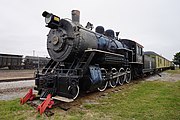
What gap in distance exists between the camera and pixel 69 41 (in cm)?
707

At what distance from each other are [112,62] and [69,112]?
4731mm

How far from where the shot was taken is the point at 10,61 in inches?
1212

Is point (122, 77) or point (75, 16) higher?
point (75, 16)

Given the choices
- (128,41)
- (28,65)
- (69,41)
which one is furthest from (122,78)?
(28,65)

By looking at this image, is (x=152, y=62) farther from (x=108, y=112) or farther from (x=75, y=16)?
Result: (x=108, y=112)

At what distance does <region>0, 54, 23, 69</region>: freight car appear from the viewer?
2942 centimetres

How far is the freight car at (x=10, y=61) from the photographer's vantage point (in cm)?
2942

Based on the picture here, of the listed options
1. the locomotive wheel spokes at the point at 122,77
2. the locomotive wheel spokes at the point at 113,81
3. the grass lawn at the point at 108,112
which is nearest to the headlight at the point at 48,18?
the grass lawn at the point at 108,112

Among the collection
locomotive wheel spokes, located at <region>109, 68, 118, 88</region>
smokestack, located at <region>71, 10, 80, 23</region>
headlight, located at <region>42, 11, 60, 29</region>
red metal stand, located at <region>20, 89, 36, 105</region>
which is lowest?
red metal stand, located at <region>20, 89, 36, 105</region>

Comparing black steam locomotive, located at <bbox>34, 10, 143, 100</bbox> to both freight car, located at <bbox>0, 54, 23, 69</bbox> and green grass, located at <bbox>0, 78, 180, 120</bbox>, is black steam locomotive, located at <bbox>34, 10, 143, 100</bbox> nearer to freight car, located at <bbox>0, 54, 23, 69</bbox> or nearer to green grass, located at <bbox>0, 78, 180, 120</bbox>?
green grass, located at <bbox>0, 78, 180, 120</bbox>

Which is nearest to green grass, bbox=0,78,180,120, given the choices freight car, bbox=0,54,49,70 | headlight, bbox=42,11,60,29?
headlight, bbox=42,11,60,29

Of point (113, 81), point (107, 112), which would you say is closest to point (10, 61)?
point (113, 81)

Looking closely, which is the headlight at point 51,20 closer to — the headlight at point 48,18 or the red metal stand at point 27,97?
the headlight at point 48,18

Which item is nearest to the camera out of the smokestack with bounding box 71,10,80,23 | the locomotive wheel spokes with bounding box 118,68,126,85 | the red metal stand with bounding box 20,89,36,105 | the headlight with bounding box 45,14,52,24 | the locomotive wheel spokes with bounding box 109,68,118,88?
the red metal stand with bounding box 20,89,36,105
